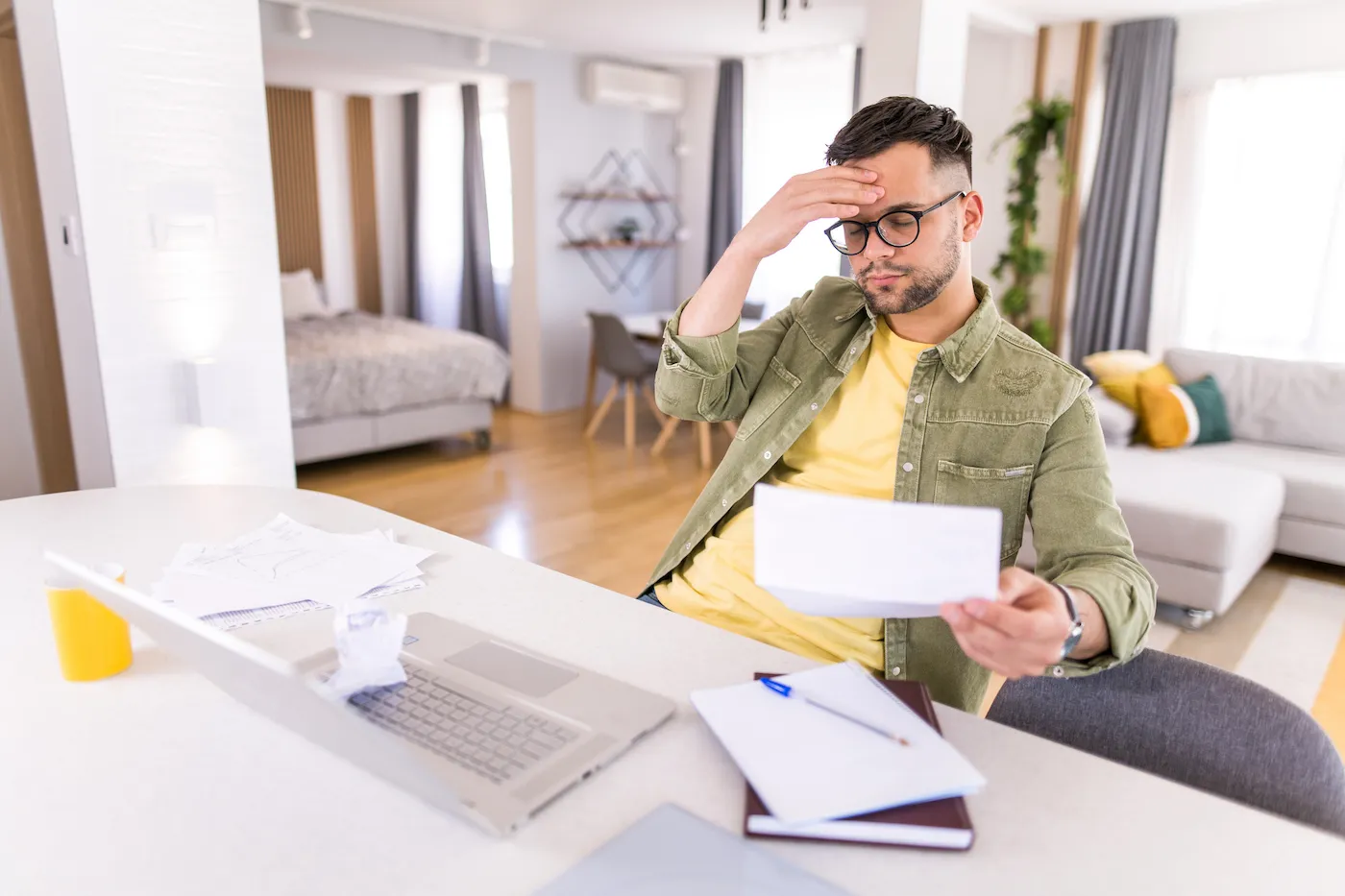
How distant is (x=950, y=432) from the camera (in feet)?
4.52

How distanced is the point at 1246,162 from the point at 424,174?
5.25 meters

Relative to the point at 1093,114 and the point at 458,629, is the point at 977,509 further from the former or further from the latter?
the point at 1093,114

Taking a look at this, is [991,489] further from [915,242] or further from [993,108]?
[993,108]

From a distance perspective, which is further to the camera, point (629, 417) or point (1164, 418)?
point (629, 417)

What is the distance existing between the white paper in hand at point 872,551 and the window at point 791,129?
512cm

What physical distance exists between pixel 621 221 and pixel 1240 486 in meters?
4.41

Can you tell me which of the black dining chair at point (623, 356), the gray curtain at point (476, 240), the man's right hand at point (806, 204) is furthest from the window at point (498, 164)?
the man's right hand at point (806, 204)

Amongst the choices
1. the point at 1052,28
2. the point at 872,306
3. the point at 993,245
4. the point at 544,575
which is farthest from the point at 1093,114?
the point at 544,575

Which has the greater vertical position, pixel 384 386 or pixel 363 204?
pixel 363 204

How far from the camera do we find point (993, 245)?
5652 mm

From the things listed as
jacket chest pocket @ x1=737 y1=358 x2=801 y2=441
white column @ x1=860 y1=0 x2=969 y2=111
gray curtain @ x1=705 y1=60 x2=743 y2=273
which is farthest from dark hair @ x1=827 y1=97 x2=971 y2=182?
gray curtain @ x1=705 y1=60 x2=743 y2=273

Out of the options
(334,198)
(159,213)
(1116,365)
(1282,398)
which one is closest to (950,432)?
(159,213)

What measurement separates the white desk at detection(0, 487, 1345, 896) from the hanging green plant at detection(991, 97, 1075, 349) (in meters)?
4.56

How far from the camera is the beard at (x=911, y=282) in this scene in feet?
4.50
